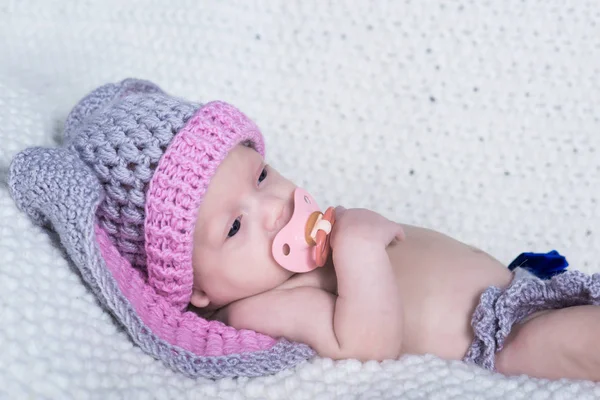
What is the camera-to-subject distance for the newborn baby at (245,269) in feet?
3.23

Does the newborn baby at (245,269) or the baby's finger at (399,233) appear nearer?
the newborn baby at (245,269)

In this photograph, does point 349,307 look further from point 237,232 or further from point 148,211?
point 148,211

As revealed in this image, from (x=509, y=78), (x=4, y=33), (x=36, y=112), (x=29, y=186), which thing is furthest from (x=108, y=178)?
(x=509, y=78)

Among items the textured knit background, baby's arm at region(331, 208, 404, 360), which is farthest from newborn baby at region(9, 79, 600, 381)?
the textured knit background

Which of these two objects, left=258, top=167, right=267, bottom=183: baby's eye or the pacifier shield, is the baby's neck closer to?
the pacifier shield

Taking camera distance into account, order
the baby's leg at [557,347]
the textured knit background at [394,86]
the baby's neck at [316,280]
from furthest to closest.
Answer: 1. the textured knit background at [394,86]
2. the baby's neck at [316,280]
3. the baby's leg at [557,347]

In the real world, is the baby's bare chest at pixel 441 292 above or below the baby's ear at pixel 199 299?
above

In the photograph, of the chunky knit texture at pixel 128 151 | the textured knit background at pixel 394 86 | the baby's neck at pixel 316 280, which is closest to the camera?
the chunky knit texture at pixel 128 151

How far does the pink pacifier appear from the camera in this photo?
1087 mm

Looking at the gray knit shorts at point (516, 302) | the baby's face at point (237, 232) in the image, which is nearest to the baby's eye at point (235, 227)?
the baby's face at point (237, 232)

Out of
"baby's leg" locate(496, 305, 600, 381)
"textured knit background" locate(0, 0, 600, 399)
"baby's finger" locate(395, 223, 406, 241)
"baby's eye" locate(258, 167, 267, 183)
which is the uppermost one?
"textured knit background" locate(0, 0, 600, 399)

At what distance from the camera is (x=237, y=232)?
1.10 meters

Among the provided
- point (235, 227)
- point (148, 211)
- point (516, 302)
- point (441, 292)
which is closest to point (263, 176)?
point (235, 227)

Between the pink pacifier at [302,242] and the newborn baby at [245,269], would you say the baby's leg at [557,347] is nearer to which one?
the newborn baby at [245,269]
